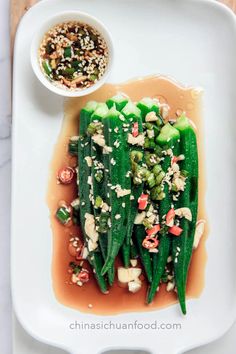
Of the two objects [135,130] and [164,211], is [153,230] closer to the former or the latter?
[164,211]

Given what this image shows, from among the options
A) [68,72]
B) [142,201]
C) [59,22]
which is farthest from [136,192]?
[59,22]

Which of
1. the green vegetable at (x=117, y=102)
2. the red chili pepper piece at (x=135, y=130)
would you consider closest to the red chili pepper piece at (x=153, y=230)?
the red chili pepper piece at (x=135, y=130)

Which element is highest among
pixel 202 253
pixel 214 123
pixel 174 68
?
pixel 174 68

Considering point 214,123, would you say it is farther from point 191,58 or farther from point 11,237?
point 11,237

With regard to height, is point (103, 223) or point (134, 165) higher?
point (134, 165)

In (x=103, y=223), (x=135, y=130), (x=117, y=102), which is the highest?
(x=117, y=102)

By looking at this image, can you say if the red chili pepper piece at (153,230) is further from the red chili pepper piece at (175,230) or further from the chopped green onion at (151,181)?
the chopped green onion at (151,181)

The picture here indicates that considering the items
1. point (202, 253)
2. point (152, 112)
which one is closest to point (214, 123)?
point (152, 112)
